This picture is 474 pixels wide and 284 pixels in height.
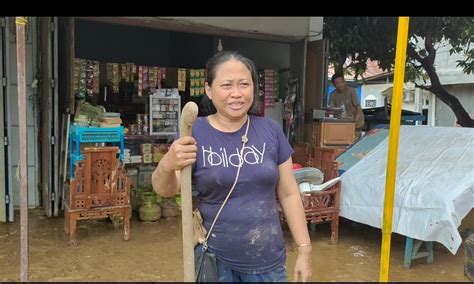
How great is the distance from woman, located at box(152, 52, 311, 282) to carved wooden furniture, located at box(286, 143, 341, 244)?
273 centimetres

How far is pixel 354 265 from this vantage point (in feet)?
13.8

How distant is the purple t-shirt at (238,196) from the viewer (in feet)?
6.02

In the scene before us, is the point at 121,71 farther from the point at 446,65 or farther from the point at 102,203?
the point at 446,65

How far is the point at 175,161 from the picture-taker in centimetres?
176

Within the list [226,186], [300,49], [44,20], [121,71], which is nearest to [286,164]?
[226,186]

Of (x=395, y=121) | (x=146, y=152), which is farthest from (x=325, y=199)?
(x=146, y=152)

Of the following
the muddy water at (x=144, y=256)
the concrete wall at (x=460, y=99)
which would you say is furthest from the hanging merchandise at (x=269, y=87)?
the concrete wall at (x=460, y=99)

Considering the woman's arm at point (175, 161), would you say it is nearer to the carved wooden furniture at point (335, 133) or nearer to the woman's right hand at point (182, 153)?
the woman's right hand at point (182, 153)

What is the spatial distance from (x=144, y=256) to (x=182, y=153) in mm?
2853

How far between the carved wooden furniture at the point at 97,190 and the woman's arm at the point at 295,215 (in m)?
3.03

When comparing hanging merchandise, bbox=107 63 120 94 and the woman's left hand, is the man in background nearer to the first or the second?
hanging merchandise, bbox=107 63 120 94

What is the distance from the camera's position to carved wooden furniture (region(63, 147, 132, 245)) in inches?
178

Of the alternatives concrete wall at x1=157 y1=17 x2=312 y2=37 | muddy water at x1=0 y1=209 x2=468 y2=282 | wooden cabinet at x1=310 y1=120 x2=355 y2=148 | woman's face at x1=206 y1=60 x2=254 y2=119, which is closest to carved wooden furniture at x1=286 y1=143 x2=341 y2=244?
muddy water at x1=0 y1=209 x2=468 y2=282
